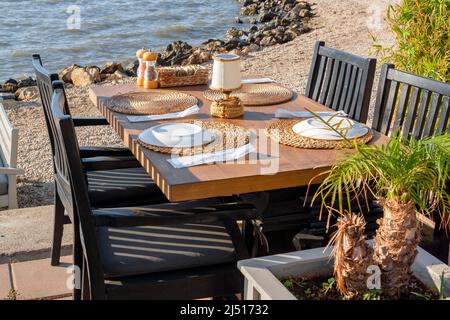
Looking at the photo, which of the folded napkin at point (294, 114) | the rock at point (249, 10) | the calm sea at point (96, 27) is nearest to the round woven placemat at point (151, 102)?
the folded napkin at point (294, 114)

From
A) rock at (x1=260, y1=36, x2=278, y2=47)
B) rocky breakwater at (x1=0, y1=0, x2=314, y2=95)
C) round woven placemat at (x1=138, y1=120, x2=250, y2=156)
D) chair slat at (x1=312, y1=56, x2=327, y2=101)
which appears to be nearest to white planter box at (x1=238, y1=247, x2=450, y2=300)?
round woven placemat at (x1=138, y1=120, x2=250, y2=156)

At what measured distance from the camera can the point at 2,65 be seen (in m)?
11.9

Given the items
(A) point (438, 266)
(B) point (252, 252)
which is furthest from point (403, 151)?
(B) point (252, 252)

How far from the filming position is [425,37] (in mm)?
3875

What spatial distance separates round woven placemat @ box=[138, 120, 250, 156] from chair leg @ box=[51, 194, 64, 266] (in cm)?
73

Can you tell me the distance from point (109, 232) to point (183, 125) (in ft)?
1.61

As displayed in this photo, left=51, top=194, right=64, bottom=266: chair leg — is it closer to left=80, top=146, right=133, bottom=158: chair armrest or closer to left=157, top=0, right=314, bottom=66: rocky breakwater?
left=80, top=146, right=133, bottom=158: chair armrest

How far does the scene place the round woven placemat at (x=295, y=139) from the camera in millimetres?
2363

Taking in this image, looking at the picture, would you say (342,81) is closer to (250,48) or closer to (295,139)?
(295,139)

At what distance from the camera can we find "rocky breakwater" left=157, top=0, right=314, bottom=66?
1080cm

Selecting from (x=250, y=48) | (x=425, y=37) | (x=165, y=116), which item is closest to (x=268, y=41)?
(x=250, y=48)
